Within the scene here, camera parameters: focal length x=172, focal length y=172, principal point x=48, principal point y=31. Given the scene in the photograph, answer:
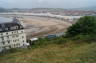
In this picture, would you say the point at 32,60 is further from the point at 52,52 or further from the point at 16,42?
the point at 16,42

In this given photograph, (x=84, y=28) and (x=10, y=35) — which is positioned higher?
(x=84, y=28)

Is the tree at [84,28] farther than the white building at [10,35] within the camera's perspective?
No

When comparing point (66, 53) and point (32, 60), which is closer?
point (32, 60)

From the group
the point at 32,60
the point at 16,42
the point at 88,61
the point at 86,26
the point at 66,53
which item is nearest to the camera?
the point at 88,61

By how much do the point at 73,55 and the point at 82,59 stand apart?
0.77 m

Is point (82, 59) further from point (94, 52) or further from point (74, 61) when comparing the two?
point (94, 52)

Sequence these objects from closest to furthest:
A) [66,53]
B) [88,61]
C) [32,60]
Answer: [88,61]
[32,60]
[66,53]

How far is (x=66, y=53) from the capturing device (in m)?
8.73

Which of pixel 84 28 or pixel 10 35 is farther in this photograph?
pixel 10 35

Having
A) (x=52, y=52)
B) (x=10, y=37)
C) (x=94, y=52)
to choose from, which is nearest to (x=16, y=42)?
(x=10, y=37)

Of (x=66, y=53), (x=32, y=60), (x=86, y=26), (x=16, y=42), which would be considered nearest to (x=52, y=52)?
(x=66, y=53)

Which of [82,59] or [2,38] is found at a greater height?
[82,59]

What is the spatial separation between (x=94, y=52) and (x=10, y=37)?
40.3ft

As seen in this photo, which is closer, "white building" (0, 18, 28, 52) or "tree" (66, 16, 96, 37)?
"tree" (66, 16, 96, 37)
